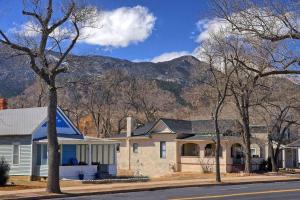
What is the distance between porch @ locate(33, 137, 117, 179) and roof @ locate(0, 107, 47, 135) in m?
1.52

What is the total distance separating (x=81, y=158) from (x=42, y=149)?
3.54 meters

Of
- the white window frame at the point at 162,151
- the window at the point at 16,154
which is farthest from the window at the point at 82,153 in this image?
the white window frame at the point at 162,151

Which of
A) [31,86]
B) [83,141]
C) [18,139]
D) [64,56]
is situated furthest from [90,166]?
[31,86]

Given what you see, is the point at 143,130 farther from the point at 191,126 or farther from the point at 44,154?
the point at 44,154

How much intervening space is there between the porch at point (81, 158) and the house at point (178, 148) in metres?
12.2

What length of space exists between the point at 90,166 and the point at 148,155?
704 inches

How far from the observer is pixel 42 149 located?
126 ft

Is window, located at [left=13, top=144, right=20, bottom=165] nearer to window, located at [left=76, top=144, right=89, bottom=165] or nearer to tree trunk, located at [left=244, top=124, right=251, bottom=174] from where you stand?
window, located at [left=76, top=144, right=89, bottom=165]

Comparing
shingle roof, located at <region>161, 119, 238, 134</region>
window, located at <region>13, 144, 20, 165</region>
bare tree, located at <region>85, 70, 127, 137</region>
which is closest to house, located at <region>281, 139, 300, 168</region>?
shingle roof, located at <region>161, 119, 238, 134</region>

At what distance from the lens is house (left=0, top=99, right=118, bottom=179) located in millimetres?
38022

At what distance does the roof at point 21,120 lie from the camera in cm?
3894

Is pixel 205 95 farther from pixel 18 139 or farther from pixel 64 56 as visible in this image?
pixel 64 56

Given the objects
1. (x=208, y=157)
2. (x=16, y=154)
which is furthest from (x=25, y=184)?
(x=208, y=157)

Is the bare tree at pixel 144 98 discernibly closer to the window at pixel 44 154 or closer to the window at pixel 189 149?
the window at pixel 189 149
